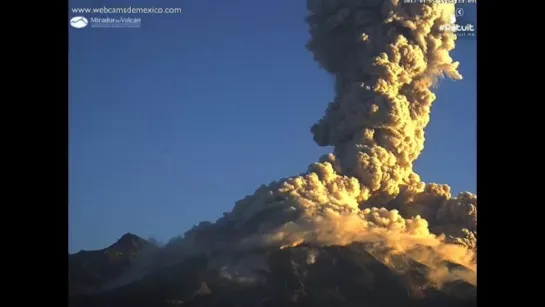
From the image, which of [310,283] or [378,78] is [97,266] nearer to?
[310,283]

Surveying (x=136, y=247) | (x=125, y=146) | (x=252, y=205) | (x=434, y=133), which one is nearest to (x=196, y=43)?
(x=125, y=146)

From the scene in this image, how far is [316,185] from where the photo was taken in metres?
2.93

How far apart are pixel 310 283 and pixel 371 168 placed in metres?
0.60

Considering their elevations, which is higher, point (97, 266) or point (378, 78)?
point (378, 78)

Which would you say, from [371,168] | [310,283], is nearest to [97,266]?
[310,283]

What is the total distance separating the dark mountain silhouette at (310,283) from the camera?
9.47ft

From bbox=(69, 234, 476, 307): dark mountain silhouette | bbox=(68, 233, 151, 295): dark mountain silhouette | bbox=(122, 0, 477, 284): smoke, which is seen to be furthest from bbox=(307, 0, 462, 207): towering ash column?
bbox=(68, 233, 151, 295): dark mountain silhouette

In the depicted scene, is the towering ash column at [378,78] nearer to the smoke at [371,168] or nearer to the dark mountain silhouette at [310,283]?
the smoke at [371,168]

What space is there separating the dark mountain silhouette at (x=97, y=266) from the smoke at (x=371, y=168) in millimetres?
233

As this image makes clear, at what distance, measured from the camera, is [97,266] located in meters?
2.96

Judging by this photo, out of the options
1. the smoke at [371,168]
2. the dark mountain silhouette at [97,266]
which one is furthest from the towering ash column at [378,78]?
the dark mountain silhouette at [97,266]
